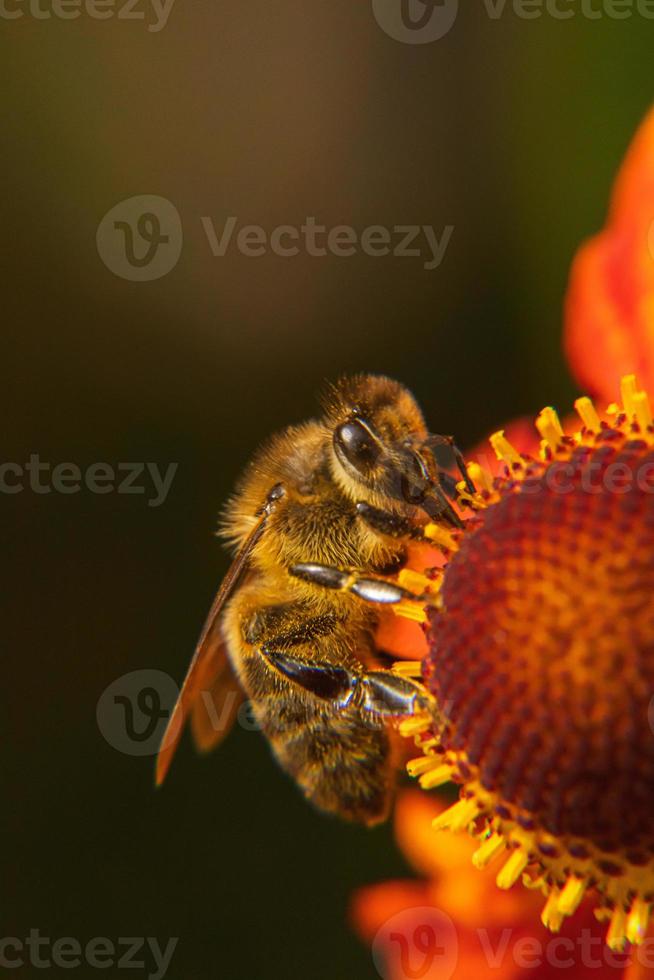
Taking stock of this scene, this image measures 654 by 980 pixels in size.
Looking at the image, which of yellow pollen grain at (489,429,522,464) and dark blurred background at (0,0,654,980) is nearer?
yellow pollen grain at (489,429,522,464)

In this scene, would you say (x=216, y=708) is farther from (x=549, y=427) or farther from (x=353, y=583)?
(x=549, y=427)

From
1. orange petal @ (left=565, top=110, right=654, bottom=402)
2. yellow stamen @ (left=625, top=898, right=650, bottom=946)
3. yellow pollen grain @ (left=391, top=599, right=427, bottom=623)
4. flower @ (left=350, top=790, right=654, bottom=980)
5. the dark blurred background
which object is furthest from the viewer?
the dark blurred background

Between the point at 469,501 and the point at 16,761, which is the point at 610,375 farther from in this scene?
the point at 16,761

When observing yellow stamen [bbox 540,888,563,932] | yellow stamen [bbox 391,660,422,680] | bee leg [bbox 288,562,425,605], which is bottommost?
yellow stamen [bbox 540,888,563,932]

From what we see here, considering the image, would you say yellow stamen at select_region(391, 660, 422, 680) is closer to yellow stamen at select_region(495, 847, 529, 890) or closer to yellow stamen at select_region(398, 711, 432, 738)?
yellow stamen at select_region(398, 711, 432, 738)

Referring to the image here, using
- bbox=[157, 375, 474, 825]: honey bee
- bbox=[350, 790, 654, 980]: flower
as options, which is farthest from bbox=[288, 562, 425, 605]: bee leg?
bbox=[350, 790, 654, 980]: flower

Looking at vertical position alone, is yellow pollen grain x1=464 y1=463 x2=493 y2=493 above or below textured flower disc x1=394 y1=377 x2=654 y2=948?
above

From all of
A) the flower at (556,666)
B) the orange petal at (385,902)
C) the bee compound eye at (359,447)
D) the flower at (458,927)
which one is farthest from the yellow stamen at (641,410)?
the orange petal at (385,902)

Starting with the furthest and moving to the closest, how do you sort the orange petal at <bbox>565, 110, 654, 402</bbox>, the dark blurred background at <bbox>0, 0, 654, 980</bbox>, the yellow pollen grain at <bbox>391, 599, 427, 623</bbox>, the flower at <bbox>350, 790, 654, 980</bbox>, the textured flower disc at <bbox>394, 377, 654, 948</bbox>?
the dark blurred background at <bbox>0, 0, 654, 980</bbox>, the orange petal at <bbox>565, 110, 654, 402</bbox>, the flower at <bbox>350, 790, 654, 980</bbox>, the yellow pollen grain at <bbox>391, 599, 427, 623</bbox>, the textured flower disc at <bbox>394, 377, 654, 948</bbox>
